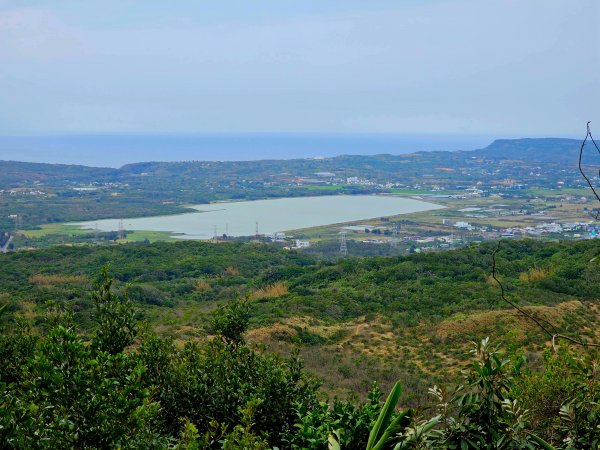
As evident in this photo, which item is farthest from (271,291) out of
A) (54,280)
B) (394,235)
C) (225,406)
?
(394,235)

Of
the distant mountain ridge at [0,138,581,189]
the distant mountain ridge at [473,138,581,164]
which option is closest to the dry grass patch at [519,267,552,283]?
the distant mountain ridge at [0,138,581,189]

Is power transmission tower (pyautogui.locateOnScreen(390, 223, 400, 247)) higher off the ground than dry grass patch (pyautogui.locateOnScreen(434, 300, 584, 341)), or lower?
lower

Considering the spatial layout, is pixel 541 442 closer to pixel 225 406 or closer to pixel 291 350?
pixel 225 406

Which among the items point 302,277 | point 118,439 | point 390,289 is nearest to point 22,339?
point 118,439

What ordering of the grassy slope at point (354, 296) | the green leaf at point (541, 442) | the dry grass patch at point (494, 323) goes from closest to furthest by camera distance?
the green leaf at point (541, 442) < the grassy slope at point (354, 296) < the dry grass patch at point (494, 323)

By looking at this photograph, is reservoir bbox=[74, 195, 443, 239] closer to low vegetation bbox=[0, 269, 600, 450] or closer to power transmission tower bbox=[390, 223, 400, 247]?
power transmission tower bbox=[390, 223, 400, 247]

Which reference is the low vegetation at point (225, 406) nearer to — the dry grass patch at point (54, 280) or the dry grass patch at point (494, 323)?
the dry grass patch at point (494, 323)

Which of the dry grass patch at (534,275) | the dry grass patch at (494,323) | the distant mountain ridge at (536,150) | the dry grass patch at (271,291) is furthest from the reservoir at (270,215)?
the distant mountain ridge at (536,150)
